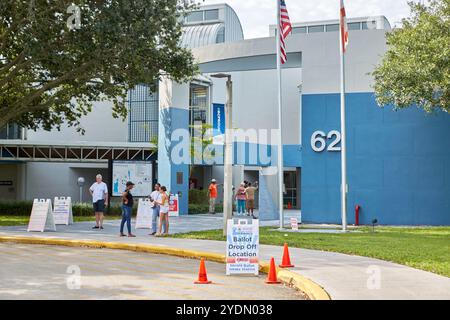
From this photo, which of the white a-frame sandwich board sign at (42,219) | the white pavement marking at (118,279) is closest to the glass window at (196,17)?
the white a-frame sandwich board sign at (42,219)

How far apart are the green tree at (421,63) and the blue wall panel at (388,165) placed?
7.41ft

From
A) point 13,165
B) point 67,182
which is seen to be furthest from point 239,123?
point 13,165

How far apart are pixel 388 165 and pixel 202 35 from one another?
30779 mm

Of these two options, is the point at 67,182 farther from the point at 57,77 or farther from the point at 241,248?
the point at 241,248

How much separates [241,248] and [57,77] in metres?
16.1

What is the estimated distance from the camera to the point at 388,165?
84.6 ft

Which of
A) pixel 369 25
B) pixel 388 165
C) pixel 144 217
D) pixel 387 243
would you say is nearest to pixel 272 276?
pixel 387 243

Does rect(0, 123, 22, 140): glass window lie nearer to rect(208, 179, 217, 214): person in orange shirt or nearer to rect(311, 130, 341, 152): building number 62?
rect(208, 179, 217, 214): person in orange shirt

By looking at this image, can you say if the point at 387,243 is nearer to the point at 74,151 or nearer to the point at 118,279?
the point at 118,279

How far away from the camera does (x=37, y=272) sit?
12156 millimetres
